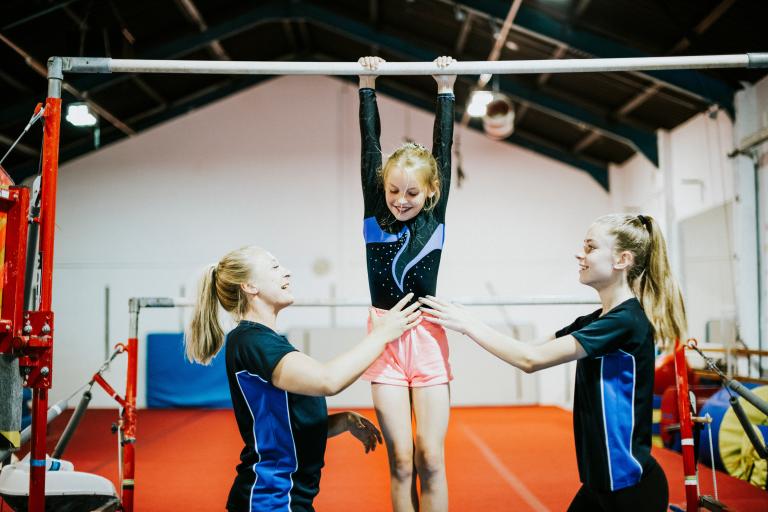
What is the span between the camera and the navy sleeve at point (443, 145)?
8.04 feet

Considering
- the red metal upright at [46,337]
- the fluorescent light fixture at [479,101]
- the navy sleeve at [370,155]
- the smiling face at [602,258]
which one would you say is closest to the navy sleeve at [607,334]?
the smiling face at [602,258]

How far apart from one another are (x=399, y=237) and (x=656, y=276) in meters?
0.92

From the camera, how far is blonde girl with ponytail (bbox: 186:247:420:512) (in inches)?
74.2

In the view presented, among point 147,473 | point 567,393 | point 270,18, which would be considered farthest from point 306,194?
point 147,473

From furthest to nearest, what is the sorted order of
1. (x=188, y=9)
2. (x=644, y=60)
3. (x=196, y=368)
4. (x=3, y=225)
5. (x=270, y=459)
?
(x=196, y=368) < (x=188, y=9) < (x=644, y=60) < (x=3, y=225) < (x=270, y=459)

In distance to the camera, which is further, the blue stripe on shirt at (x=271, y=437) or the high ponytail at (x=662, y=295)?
the high ponytail at (x=662, y=295)

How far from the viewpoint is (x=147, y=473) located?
5238mm

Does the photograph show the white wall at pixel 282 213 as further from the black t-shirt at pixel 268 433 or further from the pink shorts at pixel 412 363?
the black t-shirt at pixel 268 433

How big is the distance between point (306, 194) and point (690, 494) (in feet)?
29.4

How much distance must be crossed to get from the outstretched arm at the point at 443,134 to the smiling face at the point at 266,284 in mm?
673

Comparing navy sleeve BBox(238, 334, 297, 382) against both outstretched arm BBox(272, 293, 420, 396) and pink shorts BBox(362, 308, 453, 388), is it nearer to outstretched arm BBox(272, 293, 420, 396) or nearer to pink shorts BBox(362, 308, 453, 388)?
outstretched arm BBox(272, 293, 420, 396)

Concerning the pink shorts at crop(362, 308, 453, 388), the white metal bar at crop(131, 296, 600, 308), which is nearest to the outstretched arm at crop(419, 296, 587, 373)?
the pink shorts at crop(362, 308, 453, 388)

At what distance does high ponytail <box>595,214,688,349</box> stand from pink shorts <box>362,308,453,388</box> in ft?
2.42

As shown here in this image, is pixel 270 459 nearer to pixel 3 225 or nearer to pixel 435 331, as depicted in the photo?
pixel 435 331
